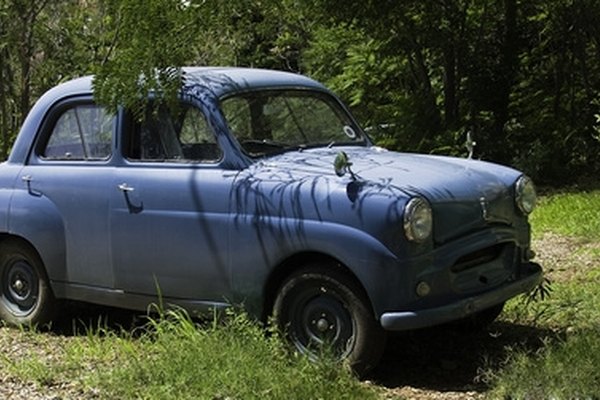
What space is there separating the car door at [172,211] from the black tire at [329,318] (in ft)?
1.65

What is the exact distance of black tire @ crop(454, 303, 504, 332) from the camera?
6401 mm

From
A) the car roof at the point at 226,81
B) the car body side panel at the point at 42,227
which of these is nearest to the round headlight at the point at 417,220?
the car roof at the point at 226,81

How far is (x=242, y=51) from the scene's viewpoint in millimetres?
17766

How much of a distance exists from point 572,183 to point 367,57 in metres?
4.28

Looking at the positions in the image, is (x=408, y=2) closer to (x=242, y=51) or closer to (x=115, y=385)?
(x=242, y=51)

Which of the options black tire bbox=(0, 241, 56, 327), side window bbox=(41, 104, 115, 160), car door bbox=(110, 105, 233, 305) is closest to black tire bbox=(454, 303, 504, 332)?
car door bbox=(110, 105, 233, 305)

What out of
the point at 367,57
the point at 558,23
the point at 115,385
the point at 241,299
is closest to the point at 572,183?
the point at 558,23

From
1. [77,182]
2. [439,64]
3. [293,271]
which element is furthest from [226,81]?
[439,64]

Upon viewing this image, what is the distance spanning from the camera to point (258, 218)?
5.72 m

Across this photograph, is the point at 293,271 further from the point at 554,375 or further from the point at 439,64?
the point at 439,64

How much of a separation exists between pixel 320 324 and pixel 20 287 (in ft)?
9.08

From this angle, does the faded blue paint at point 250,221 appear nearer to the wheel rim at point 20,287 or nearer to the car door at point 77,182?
the car door at point 77,182

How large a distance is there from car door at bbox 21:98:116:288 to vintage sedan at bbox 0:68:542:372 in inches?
0.5

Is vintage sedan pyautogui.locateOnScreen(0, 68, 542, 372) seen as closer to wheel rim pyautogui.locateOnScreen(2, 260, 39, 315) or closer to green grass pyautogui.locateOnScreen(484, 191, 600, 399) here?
wheel rim pyautogui.locateOnScreen(2, 260, 39, 315)
